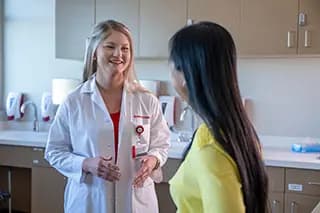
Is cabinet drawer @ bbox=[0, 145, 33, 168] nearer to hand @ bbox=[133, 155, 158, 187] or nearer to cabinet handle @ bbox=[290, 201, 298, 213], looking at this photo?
hand @ bbox=[133, 155, 158, 187]

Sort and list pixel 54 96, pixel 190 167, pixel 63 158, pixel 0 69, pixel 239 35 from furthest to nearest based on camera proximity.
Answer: pixel 0 69 → pixel 54 96 → pixel 239 35 → pixel 63 158 → pixel 190 167

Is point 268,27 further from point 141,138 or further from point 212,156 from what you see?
point 212,156

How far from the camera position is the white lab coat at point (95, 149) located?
193 cm

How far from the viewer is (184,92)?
41.9 inches

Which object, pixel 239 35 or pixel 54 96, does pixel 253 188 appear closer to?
pixel 239 35

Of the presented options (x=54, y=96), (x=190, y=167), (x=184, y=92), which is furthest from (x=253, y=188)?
(x=54, y=96)

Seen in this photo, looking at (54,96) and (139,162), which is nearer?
(139,162)

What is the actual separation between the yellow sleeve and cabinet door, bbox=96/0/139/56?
2.57 m

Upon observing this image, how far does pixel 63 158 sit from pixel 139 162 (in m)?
0.33

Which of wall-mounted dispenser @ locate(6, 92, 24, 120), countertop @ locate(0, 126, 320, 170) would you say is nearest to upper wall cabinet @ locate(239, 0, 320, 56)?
countertop @ locate(0, 126, 320, 170)

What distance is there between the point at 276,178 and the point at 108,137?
1.39 meters

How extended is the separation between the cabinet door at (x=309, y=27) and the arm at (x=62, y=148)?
1.78m

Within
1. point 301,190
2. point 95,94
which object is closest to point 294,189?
point 301,190

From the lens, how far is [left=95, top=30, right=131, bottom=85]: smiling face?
1969mm
